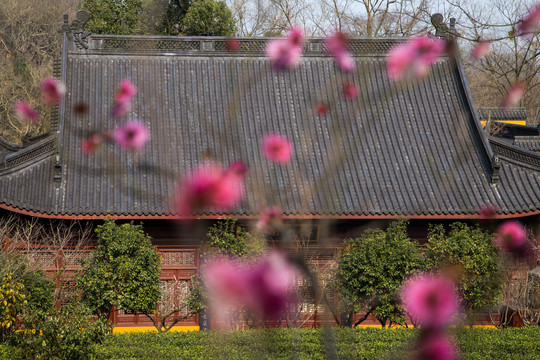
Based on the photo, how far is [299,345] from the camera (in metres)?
7.20

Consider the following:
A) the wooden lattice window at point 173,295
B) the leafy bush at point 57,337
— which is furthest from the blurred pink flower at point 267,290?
the wooden lattice window at point 173,295

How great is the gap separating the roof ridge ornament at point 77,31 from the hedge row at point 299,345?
676cm

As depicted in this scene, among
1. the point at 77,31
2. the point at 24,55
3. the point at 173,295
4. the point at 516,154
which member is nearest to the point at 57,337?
the point at 173,295

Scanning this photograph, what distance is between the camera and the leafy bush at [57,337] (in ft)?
21.5

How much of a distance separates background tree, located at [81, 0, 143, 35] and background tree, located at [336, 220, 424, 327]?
1336cm

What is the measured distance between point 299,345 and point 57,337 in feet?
8.34

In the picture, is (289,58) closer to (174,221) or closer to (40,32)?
(174,221)

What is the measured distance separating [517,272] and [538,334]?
7.04 feet

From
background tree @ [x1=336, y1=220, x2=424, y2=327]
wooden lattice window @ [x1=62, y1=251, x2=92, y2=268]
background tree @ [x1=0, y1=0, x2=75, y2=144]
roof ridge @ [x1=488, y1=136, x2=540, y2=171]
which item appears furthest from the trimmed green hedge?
background tree @ [x1=0, y1=0, x2=75, y2=144]

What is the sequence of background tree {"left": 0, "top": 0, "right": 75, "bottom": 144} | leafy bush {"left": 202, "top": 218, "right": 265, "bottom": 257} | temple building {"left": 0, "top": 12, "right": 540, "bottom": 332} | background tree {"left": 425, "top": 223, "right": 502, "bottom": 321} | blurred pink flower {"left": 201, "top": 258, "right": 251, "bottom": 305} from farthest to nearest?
background tree {"left": 0, "top": 0, "right": 75, "bottom": 144} → temple building {"left": 0, "top": 12, "right": 540, "bottom": 332} → leafy bush {"left": 202, "top": 218, "right": 265, "bottom": 257} → background tree {"left": 425, "top": 223, "right": 502, "bottom": 321} → blurred pink flower {"left": 201, "top": 258, "right": 251, "bottom": 305}

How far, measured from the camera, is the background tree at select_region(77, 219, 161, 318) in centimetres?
860

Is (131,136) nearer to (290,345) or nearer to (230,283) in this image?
(230,283)

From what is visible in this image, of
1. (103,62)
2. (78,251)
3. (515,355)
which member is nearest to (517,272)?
(515,355)

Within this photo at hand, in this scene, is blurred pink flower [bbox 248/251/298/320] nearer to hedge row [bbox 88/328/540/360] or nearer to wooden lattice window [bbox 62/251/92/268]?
hedge row [bbox 88/328/540/360]
